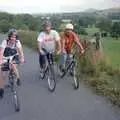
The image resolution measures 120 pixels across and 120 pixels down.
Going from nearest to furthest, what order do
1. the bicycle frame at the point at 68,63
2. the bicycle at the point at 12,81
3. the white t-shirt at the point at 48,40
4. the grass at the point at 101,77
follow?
the bicycle at the point at 12,81 < the grass at the point at 101,77 < the bicycle frame at the point at 68,63 < the white t-shirt at the point at 48,40

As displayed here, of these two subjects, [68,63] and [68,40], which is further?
[68,40]

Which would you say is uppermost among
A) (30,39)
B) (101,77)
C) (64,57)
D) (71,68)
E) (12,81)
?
(12,81)

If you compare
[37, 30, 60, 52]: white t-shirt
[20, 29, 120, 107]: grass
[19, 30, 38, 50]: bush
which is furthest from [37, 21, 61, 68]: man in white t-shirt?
[19, 30, 38, 50]: bush

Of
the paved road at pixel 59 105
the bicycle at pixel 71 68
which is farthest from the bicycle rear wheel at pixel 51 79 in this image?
the bicycle at pixel 71 68

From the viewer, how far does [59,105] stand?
8789 millimetres

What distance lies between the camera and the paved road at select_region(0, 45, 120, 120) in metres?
7.79

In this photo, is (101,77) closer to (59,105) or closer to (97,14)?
(59,105)

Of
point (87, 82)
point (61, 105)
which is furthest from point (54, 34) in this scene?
point (61, 105)

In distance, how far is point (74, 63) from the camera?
11086 mm

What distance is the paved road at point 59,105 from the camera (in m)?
7.79

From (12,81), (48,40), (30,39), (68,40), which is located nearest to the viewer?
(12,81)

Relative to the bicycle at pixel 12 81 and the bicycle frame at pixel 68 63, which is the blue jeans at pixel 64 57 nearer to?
the bicycle frame at pixel 68 63

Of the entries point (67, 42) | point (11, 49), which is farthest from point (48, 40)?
point (11, 49)

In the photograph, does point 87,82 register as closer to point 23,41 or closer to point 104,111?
point 104,111
